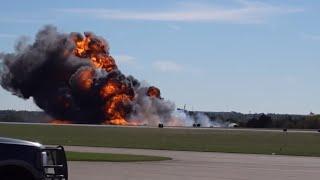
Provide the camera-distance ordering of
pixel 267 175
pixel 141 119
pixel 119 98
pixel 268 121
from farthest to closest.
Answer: pixel 268 121 < pixel 141 119 < pixel 119 98 < pixel 267 175

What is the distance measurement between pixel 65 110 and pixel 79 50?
32.2 feet

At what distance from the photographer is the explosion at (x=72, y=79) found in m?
108

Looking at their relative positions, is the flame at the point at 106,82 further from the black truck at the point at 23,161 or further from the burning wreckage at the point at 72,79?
the black truck at the point at 23,161

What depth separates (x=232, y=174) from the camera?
838 inches

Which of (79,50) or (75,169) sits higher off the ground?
(79,50)

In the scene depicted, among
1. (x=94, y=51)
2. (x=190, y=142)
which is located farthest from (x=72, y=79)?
(x=190, y=142)

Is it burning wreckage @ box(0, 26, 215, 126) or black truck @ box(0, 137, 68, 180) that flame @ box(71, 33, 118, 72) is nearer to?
burning wreckage @ box(0, 26, 215, 126)

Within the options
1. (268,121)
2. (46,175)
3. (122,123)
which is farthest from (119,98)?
(46,175)

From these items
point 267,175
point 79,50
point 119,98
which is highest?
point 79,50

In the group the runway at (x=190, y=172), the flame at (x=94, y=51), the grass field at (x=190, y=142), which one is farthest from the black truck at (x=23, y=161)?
the flame at (x=94, y=51)

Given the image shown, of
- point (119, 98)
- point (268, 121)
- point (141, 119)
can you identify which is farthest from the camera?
point (268, 121)

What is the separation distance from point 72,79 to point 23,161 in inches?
3899

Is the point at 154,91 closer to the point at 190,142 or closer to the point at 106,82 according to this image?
the point at 106,82

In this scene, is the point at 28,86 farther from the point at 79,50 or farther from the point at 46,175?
the point at 46,175
